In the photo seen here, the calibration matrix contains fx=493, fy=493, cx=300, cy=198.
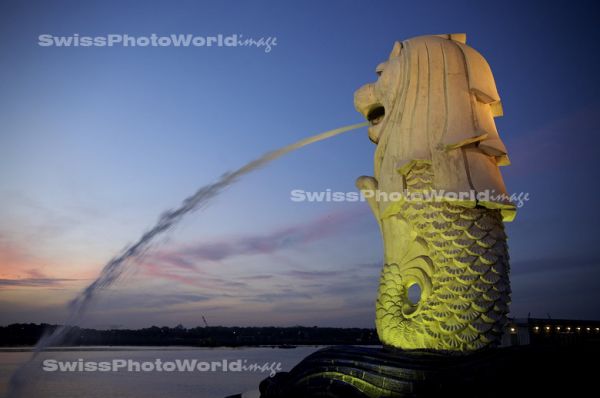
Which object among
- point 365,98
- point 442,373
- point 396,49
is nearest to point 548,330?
point 365,98

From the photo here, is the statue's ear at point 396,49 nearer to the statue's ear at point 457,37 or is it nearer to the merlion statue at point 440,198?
the merlion statue at point 440,198

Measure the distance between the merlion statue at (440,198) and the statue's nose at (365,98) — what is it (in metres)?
0.16

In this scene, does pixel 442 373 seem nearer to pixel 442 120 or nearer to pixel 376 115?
pixel 442 120

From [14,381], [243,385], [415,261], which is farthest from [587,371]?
[243,385]

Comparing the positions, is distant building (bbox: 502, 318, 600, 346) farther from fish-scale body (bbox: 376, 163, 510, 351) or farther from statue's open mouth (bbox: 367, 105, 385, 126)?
statue's open mouth (bbox: 367, 105, 385, 126)

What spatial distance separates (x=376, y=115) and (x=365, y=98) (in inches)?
19.6

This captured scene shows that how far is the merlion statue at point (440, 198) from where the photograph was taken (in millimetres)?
7023

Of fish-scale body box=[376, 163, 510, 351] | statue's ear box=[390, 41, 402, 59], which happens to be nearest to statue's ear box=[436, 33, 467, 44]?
statue's ear box=[390, 41, 402, 59]

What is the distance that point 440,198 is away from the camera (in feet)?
24.3

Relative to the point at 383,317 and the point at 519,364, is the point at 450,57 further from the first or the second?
the point at 519,364

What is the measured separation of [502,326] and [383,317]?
175 centimetres

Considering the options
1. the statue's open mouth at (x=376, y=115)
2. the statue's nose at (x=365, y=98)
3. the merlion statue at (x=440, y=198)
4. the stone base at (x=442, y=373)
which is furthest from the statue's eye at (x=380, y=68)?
the stone base at (x=442, y=373)

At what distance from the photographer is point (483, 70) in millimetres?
8422

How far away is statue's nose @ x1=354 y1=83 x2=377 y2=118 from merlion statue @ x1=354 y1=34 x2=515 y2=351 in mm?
158
